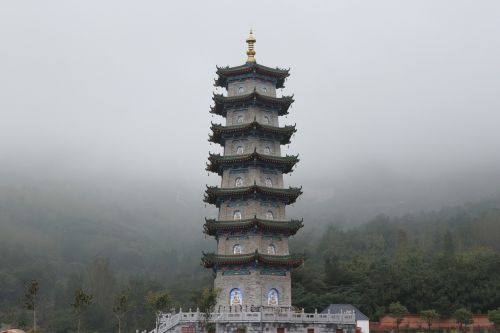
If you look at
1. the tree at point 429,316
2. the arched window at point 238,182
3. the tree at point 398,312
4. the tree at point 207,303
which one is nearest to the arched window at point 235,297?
the tree at point 207,303

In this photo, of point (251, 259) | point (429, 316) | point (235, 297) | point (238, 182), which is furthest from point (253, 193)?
point (429, 316)

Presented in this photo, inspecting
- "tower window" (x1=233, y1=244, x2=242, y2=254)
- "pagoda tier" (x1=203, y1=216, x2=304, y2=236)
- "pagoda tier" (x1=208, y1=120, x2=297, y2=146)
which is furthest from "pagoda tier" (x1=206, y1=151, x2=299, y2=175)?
"tower window" (x1=233, y1=244, x2=242, y2=254)

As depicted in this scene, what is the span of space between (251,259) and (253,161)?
7821 mm

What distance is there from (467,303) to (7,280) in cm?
8859

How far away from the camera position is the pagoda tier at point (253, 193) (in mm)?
42438

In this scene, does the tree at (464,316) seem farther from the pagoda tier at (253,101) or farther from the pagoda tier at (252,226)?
the pagoda tier at (253,101)

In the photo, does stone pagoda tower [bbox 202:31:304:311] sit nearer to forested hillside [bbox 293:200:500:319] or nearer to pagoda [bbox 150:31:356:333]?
pagoda [bbox 150:31:356:333]

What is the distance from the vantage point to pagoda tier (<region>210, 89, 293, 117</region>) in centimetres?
4559

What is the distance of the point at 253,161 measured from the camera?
43.8 metres

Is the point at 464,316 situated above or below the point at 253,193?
below

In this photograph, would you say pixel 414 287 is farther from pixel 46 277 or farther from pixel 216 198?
pixel 46 277

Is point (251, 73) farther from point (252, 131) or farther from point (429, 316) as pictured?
point (429, 316)

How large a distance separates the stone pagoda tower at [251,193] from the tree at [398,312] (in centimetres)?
2030

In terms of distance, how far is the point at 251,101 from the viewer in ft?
151
